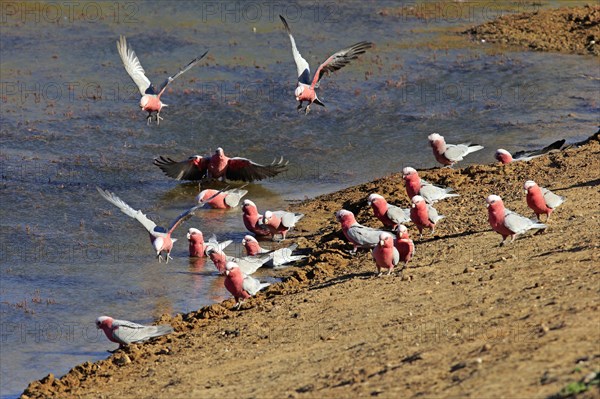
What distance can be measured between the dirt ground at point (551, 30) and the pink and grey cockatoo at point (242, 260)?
43.7 ft

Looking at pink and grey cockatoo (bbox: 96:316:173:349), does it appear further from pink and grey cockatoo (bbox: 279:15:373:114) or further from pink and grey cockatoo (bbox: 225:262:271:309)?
pink and grey cockatoo (bbox: 279:15:373:114)

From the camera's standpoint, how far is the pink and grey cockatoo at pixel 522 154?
1594 centimetres

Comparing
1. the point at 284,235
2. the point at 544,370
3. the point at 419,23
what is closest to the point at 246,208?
the point at 284,235

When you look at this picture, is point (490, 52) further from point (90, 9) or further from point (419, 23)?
A: point (90, 9)

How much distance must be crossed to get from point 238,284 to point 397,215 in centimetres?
247

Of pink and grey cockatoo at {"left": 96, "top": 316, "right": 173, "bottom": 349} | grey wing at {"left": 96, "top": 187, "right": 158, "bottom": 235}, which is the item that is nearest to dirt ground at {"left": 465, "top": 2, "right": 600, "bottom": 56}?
grey wing at {"left": 96, "top": 187, "right": 158, "bottom": 235}

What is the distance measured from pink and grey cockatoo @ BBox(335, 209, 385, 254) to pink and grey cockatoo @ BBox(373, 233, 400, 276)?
98 centimetres

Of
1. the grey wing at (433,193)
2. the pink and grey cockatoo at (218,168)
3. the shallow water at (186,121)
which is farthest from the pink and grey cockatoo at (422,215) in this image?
the pink and grey cockatoo at (218,168)

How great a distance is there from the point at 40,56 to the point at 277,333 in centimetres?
1558

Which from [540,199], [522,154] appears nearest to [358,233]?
[540,199]

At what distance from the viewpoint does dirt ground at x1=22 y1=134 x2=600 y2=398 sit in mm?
7836

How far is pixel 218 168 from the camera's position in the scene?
57.5 feet

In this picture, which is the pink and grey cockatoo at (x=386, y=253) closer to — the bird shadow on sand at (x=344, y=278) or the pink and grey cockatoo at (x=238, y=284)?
the bird shadow on sand at (x=344, y=278)

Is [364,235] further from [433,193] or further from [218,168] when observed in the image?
[218,168]
